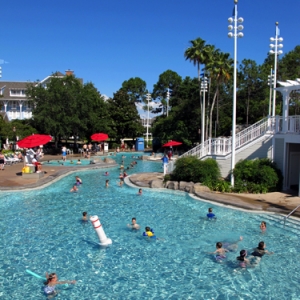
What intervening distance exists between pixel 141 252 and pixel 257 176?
32.2ft

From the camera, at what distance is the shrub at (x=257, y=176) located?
18.2 metres

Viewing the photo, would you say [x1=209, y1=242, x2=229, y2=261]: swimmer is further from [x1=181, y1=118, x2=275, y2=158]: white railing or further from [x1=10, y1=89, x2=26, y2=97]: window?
[x1=10, y1=89, x2=26, y2=97]: window

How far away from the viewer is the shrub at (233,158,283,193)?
1820 cm

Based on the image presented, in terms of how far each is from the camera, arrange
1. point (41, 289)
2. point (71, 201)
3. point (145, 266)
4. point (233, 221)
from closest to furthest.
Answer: point (41, 289)
point (145, 266)
point (233, 221)
point (71, 201)

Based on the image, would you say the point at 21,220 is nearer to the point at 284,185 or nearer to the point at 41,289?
the point at 41,289

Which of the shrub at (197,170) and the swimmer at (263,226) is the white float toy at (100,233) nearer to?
the swimmer at (263,226)

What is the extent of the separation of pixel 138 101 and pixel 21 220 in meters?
68.5

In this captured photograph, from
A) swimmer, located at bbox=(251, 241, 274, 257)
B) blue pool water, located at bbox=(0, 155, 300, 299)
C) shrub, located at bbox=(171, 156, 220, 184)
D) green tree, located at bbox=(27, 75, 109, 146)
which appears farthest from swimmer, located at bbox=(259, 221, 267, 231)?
green tree, located at bbox=(27, 75, 109, 146)

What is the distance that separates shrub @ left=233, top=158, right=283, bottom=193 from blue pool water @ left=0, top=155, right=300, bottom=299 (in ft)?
10.1

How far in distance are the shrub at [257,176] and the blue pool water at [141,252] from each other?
308 centimetres

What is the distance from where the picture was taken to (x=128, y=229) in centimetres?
1328


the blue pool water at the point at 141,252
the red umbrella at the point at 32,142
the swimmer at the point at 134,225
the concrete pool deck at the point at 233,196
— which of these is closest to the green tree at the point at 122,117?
the red umbrella at the point at 32,142

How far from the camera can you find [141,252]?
11.1 m

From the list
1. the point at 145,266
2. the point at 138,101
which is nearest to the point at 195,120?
the point at 145,266
